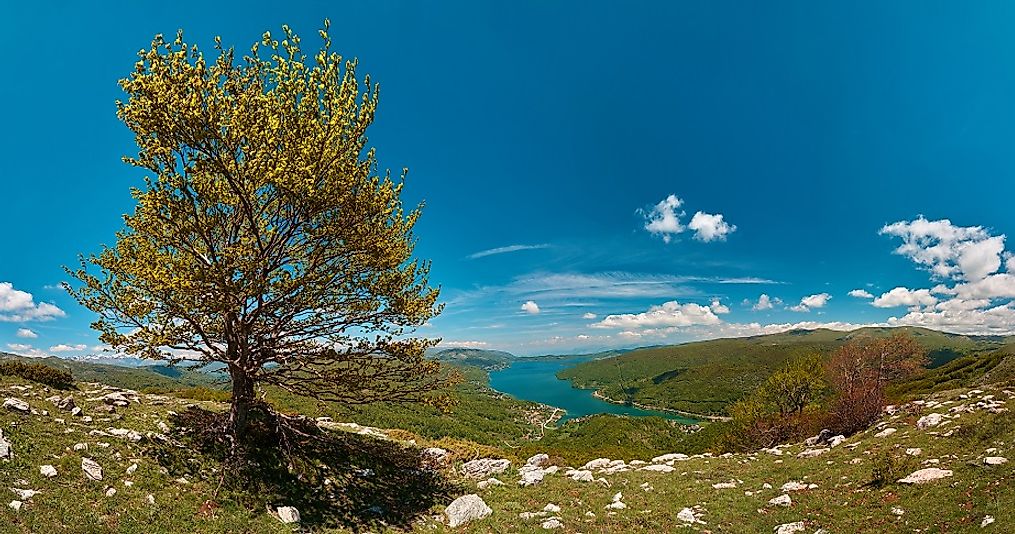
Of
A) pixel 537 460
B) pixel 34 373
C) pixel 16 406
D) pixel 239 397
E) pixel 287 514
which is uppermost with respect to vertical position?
pixel 34 373

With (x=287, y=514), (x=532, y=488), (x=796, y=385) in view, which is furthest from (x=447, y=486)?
(x=796, y=385)

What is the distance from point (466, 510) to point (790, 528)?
11.4 metres

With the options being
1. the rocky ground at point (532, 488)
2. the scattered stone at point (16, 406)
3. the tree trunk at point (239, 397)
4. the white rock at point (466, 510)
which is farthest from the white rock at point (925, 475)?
the scattered stone at point (16, 406)

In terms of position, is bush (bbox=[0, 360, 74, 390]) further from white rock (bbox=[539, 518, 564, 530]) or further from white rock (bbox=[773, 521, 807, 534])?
white rock (bbox=[773, 521, 807, 534])

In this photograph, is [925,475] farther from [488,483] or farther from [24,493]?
[24,493]

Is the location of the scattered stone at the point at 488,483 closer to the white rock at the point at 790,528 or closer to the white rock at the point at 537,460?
the white rock at the point at 537,460

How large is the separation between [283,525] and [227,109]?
12852 millimetres

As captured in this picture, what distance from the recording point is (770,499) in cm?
1770

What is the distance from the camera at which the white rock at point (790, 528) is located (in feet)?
47.0

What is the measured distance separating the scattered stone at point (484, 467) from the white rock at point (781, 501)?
12307 millimetres

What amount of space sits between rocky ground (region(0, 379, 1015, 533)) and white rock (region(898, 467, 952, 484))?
10cm

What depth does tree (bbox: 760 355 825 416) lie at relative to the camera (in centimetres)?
5019

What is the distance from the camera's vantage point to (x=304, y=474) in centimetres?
1661

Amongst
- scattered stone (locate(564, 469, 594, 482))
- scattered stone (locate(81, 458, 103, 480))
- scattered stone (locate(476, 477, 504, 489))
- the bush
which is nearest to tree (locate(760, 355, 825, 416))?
scattered stone (locate(564, 469, 594, 482))
